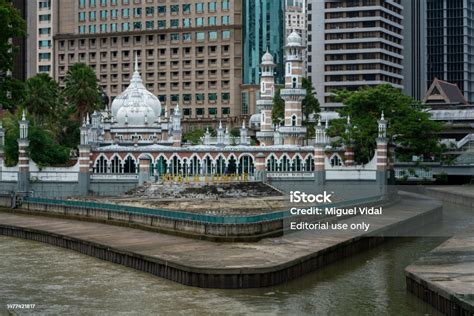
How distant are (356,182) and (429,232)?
18102 millimetres

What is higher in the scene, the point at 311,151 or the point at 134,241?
→ the point at 311,151

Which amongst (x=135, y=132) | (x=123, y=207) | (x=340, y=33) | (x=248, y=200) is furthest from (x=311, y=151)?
(x=340, y=33)

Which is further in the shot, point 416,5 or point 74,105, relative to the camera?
point 416,5

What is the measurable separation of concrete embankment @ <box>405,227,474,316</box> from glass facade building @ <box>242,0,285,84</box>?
112193mm

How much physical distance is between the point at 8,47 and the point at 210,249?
2460 cm

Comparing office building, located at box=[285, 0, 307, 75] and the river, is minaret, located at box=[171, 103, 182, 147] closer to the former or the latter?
the river

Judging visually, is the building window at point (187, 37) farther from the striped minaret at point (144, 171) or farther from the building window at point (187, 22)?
the striped minaret at point (144, 171)

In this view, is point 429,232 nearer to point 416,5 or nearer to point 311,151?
point 311,151

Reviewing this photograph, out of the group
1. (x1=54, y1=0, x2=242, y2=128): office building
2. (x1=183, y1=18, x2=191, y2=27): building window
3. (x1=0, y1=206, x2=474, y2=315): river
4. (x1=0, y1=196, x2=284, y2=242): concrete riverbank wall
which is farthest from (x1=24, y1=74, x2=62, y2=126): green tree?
(x1=0, y1=206, x2=474, y2=315): river

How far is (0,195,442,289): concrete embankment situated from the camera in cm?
3212

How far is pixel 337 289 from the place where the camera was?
33.1 m

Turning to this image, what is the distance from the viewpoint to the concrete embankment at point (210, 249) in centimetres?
3212

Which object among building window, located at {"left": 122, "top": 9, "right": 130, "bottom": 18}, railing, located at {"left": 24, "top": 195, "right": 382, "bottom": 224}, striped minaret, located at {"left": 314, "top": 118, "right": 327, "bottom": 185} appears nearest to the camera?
railing, located at {"left": 24, "top": 195, "right": 382, "bottom": 224}

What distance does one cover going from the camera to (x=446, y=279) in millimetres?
29734
